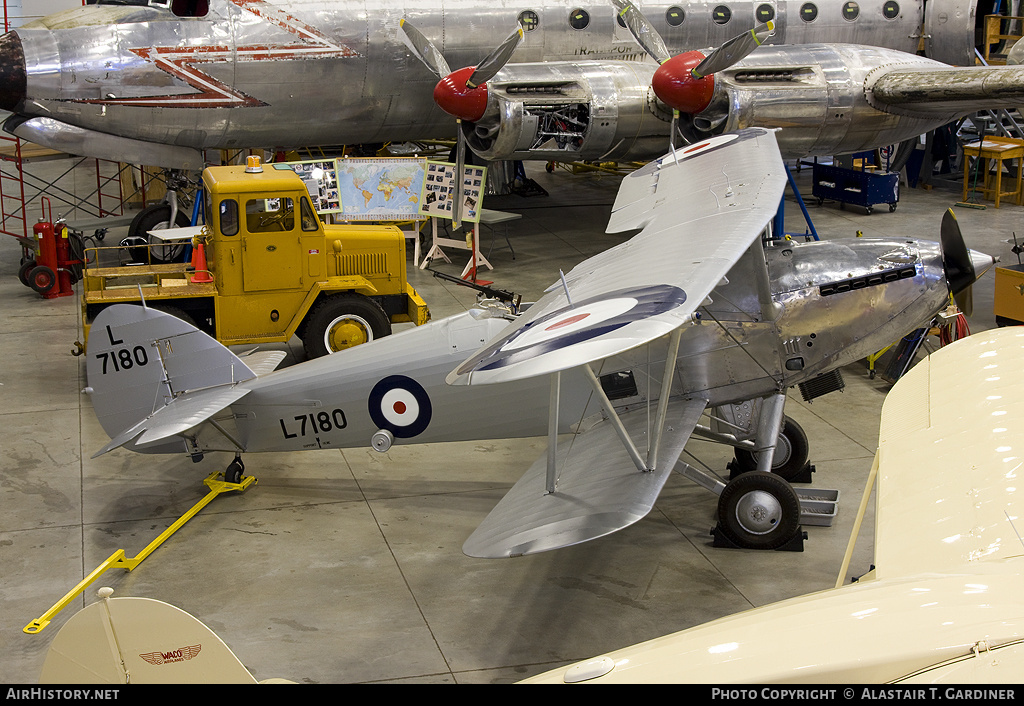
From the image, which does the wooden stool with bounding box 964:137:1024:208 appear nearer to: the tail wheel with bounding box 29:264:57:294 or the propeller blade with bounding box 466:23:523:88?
the propeller blade with bounding box 466:23:523:88

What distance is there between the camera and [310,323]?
41.2 ft

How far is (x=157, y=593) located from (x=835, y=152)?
13380mm

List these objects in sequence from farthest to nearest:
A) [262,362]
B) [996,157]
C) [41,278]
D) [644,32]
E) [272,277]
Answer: [996,157]
[644,32]
[41,278]
[272,277]
[262,362]

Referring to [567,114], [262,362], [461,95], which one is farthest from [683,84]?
[262,362]

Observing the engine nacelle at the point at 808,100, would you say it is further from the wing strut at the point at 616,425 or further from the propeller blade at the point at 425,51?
the wing strut at the point at 616,425

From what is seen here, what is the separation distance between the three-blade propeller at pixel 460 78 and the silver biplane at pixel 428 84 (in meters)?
0.03

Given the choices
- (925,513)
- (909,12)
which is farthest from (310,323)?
(909,12)

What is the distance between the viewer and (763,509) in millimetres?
8430

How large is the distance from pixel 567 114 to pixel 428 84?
8.48 ft

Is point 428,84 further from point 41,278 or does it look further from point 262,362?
point 262,362

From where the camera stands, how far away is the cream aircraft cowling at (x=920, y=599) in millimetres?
2639

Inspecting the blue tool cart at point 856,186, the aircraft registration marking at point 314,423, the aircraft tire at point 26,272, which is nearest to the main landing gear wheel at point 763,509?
the aircraft registration marking at point 314,423

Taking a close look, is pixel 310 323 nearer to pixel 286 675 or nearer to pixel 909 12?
pixel 286 675

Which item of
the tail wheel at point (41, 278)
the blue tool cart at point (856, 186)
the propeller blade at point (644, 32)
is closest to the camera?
the tail wheel at point (41, 278)
